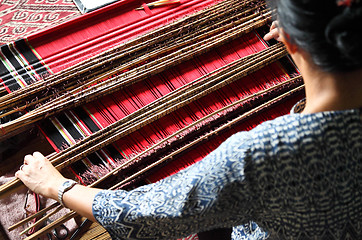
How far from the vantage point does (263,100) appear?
1463 mm

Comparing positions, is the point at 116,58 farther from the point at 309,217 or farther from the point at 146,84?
the point at 309,217

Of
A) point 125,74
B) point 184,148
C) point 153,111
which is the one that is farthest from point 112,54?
point 184,148

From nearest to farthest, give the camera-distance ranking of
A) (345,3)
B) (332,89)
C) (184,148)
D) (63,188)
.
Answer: (345,3)
(332,89)
(63,188)
(184,148)

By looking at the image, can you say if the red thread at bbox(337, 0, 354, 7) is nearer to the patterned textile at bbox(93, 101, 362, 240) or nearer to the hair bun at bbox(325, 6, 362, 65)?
the hair bun at bbox(325, 6, 362, 65)

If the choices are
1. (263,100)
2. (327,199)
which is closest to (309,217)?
(327,199)

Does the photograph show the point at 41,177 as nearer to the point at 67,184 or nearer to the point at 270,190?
the point at 67,184

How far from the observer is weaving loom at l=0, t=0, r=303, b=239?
1.25 metres

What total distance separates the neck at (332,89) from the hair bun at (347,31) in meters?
0.09

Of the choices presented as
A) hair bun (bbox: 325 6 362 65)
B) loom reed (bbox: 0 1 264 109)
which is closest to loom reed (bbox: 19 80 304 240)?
loom reed (bbox: 0 1 264 109)

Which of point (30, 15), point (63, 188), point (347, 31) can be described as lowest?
point (347, 31)

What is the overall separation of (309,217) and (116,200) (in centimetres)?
48

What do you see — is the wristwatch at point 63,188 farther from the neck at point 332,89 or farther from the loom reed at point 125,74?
the neck at point 332,89

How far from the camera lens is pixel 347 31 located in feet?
2.25

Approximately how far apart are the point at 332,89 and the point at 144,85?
2.54 feet
